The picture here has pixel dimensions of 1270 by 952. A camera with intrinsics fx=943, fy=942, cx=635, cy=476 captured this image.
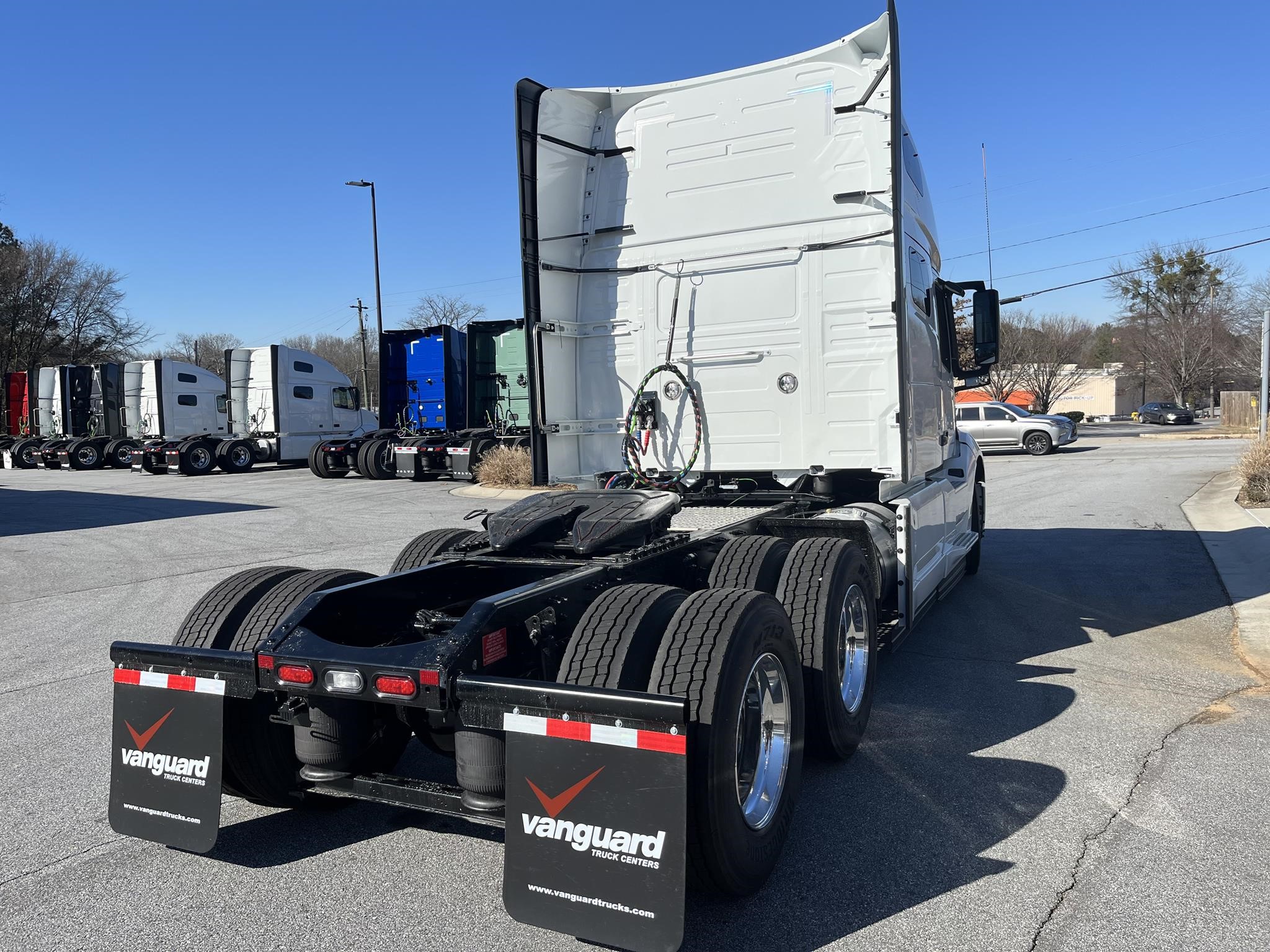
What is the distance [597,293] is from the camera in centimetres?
688

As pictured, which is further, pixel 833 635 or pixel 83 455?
pixel 83 455

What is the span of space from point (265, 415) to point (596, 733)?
29.7 meters

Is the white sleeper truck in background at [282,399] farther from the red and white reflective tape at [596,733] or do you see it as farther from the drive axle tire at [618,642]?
the red and white reflective tape at [596,733]

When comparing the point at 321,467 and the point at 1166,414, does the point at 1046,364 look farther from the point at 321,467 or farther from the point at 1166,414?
the point at 321,467

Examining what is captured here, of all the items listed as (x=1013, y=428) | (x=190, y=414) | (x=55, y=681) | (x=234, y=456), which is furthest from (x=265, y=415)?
(x=55, y=681)

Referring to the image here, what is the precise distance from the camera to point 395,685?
2.93m

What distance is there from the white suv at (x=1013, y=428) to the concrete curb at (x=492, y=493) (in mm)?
15219

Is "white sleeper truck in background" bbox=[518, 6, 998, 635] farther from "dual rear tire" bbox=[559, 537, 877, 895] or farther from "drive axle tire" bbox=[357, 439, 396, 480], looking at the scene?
"drive axle tire" bbox=[357, 439, 396, 480]

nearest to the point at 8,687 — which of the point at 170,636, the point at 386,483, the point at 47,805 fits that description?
the point at 170,636

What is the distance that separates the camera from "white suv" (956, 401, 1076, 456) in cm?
2878

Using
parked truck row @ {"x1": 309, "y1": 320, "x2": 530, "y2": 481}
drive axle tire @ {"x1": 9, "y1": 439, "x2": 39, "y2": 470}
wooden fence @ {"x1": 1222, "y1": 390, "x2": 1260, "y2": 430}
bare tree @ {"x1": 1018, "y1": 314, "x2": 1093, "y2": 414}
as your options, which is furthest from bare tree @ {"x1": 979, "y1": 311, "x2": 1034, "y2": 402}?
drive axle tire @ {"x1": 9, "y1": 439, "x2": 39, "y2": 470}

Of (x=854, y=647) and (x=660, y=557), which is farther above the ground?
(x=660, y=557)

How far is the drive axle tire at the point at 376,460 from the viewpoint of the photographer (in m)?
25.0

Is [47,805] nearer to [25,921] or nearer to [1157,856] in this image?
[25,921]
